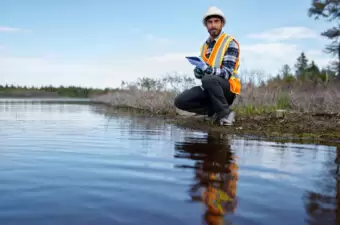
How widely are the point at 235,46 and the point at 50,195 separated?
4687 millimetres

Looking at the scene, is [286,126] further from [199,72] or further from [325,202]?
[325,202]

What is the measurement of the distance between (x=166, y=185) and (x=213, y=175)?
45 centimetres

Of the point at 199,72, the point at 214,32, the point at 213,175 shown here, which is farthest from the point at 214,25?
the point at 213,175

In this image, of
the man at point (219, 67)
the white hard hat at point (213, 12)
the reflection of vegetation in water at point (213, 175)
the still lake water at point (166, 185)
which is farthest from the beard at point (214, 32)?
the still lake water at point (166, 185)

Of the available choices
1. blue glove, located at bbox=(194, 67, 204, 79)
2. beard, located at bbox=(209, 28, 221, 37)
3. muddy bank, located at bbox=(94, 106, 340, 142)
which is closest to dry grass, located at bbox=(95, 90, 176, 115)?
muddy bank, located at bbox=(94, 106, 340, 142)

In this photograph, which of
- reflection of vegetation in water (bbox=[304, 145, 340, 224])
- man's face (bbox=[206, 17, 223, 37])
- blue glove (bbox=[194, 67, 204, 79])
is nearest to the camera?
reflection of vegetation in water (bbox=[304, 145, 340, 224])

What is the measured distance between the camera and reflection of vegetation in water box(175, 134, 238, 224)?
2.00 metres

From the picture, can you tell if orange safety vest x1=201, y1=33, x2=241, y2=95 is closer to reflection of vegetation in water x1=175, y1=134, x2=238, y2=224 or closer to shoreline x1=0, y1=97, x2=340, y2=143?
shoreline x1=0, y1=97, x2=340, y2=143

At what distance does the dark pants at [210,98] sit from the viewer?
6.33m

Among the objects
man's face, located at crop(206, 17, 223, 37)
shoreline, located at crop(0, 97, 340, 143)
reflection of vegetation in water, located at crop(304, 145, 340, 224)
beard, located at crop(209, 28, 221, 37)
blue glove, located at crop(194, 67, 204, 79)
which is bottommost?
reflection of vegetation in water, located at crop(304, 145, 340, 224)

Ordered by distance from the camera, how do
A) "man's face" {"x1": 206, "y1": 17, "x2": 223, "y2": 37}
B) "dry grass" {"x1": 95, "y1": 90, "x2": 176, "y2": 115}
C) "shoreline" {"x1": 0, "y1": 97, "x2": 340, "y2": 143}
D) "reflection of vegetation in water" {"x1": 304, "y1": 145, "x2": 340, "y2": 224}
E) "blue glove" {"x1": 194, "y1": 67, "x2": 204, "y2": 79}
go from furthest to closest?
"dry grass" {"x1": 95, "y1": 90, "x2": 176, "y2": 115}, "blue glove" {"x1": 194, "y1": 67, "x2": 204, "y2": 79}, "man's face" {"x1": 206, "y1": 17, "x2": 223, "y2": 37}, "shoreline" {"x1": 0, "y1": 97, "x2": 340, "y2": 143}, "reflection of vegetation in water" {"x1": 304, "y1": 145, "x2": 340, "y2": 224}

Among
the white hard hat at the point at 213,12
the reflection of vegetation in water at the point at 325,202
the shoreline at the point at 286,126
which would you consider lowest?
the reflection of vegetation in water at the point at 325,202

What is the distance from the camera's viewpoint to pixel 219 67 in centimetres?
645

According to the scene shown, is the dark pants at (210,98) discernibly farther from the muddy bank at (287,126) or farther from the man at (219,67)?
the muddy bank at (287,126)
